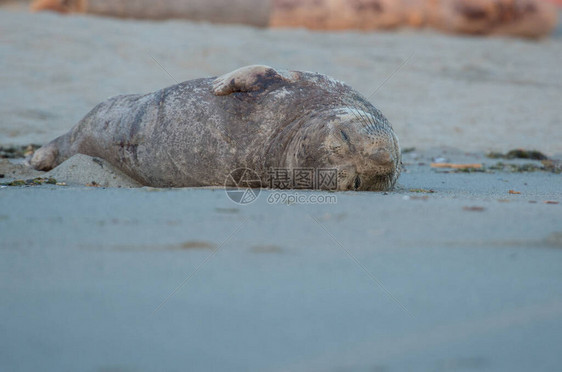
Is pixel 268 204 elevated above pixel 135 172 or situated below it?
above

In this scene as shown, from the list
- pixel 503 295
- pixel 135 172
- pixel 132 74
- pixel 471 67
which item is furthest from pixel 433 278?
pixel 471 67

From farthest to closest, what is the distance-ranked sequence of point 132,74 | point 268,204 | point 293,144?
point 132,74 → point 293,144 → point 268,204

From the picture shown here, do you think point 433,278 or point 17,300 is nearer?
point 17,300

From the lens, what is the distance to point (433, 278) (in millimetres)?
2189

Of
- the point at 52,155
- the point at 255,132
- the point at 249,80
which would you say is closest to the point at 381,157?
the point at 255,132

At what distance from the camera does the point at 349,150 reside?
12.5 feet

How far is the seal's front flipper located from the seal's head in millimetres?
471

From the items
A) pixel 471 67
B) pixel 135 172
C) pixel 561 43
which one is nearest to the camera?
pixel 135 172

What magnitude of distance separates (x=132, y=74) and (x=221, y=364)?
764cm

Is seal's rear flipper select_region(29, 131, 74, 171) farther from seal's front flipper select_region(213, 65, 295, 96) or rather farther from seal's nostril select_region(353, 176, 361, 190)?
seal's nostril select_region(353, 176, 361, 190)

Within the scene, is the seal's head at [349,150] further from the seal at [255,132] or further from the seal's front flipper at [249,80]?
the seal's front flipper at [249,80]

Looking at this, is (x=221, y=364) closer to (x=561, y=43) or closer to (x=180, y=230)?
(x=180, y=230)

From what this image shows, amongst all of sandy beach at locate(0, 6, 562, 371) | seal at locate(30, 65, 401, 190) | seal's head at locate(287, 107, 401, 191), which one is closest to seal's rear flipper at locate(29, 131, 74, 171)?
sandy beach at locate(0, 6, 562, 371)

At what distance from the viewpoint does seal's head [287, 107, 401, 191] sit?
3826mm
